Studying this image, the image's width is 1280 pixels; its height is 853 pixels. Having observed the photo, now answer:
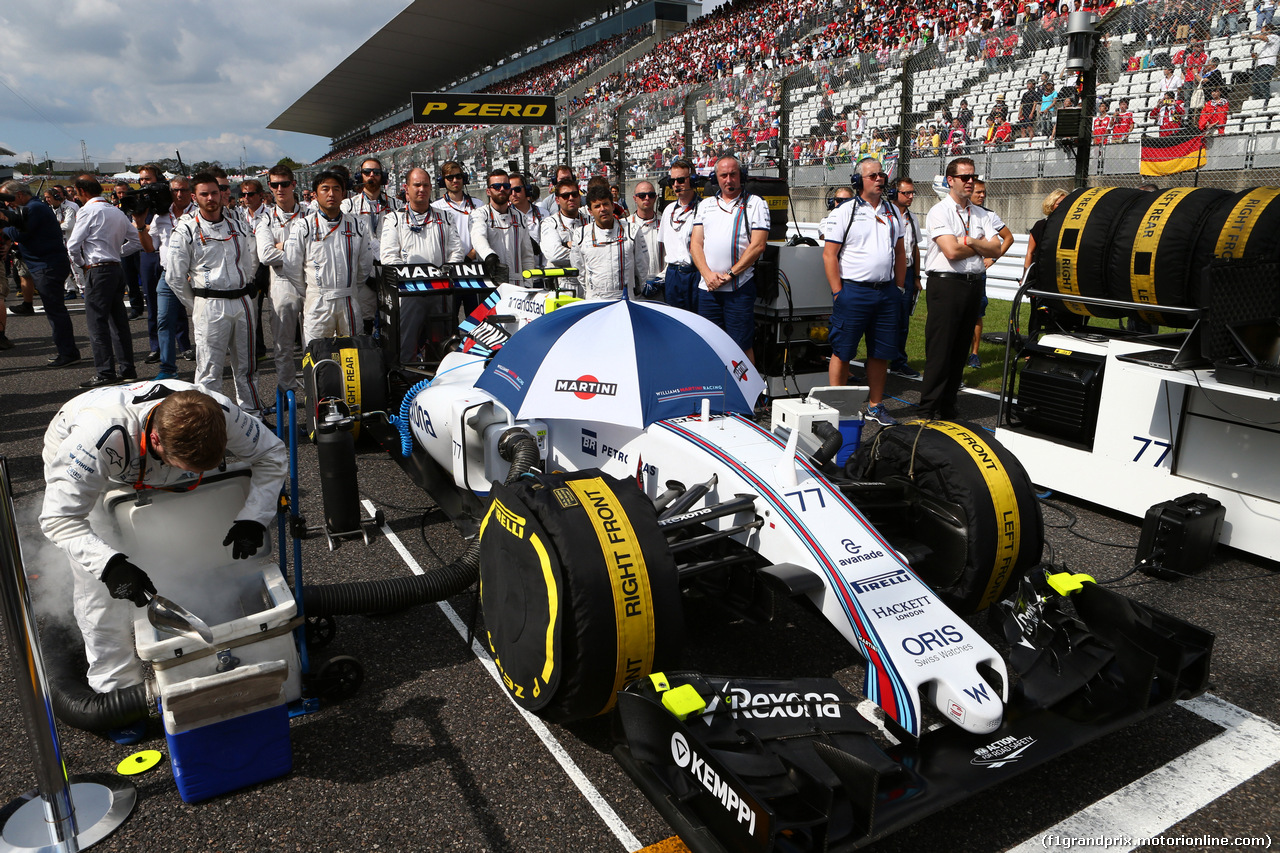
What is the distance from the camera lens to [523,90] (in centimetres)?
4366

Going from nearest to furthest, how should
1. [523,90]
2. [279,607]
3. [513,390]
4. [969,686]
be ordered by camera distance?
[969,686] → [279,607] → [513,390] → [523,90]

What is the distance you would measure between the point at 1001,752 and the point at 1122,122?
1044 centimetres

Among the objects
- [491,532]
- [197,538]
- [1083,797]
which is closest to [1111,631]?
[1083,797]

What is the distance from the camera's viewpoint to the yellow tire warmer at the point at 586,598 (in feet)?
8.36

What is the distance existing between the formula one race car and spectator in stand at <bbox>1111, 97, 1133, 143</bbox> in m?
8.89

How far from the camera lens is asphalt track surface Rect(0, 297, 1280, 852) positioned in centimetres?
254

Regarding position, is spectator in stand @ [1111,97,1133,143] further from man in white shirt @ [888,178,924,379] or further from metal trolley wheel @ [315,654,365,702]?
metal trolley wheel @ [315,654,365,702]

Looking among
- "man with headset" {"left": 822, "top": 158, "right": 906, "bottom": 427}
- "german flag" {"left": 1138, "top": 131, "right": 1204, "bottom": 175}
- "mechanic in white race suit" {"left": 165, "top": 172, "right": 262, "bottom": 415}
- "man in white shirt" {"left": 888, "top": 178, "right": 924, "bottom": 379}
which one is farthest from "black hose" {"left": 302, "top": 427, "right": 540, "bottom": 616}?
"german flag" {"left": 1138, "top": 131, "right": 1204, "bottom": 175}

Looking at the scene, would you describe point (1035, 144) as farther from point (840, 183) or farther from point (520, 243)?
point (520, 243)

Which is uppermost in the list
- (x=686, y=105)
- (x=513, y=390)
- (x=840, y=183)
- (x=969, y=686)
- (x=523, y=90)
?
(x=523, y=90)

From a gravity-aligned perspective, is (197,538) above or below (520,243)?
below

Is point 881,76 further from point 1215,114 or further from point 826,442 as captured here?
point 826,442

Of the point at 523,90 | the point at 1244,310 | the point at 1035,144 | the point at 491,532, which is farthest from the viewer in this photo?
the point at 523,90

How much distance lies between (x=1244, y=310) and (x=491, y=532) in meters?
3.88
